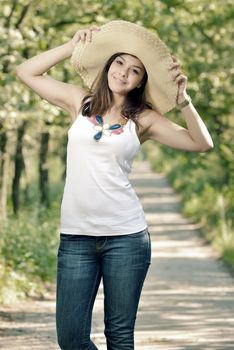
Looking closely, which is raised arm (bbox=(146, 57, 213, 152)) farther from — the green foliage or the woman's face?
the green foliage

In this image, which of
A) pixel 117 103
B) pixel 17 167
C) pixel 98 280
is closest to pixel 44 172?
pixel 17 167

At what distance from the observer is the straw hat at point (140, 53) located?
5816mm

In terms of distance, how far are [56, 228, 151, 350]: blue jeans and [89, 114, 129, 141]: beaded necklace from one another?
50cm

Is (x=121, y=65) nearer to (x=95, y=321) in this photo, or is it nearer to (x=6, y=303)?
(x=95, y=321)

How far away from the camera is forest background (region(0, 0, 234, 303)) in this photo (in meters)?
13.5

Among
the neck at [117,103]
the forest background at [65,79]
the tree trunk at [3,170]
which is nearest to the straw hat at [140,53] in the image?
the neck at [117,103]

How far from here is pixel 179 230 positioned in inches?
989

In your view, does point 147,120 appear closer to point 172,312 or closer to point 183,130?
point 183,130

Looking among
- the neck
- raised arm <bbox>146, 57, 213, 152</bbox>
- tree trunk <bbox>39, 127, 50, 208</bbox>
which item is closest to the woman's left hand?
raised arm <bbox>146, 57, 213, 152</bbox>

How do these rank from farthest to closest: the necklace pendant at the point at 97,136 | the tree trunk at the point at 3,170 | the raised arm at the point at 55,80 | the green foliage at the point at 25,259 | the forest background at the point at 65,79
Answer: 1. the tree trunk at the point at 3,170
2. the forest background at the point at 65,79
3. the green foliage at the point at 25,259
4. the raised arm at the point at 55,80
5. the necklace pendant at the point at 97,136

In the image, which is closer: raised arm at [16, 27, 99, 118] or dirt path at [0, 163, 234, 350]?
raised arm at [16, 27, 99, 118]

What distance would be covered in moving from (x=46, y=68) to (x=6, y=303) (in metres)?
5.86

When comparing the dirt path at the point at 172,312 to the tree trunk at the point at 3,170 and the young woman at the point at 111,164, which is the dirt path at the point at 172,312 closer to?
the tree trunk at the point at 3,170

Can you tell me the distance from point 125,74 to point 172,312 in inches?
235
